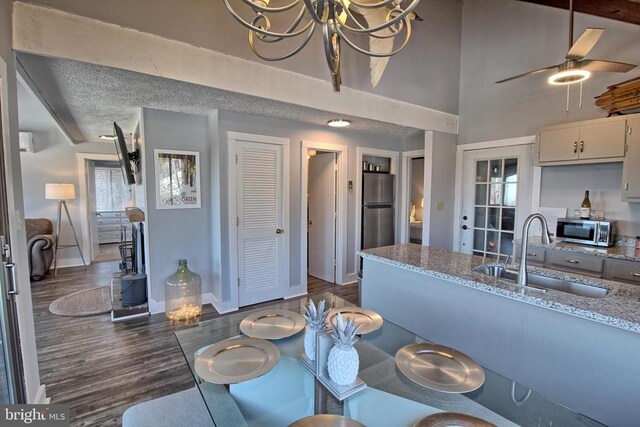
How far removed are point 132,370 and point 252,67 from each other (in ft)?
8.88

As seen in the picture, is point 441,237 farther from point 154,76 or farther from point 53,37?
point 53,37

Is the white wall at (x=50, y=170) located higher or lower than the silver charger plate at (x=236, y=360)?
higher

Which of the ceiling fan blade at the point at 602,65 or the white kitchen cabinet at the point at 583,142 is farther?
the white kitchen cabinet at the point at 583,142

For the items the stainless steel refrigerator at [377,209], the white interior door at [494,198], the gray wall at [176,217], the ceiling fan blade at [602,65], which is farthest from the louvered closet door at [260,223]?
the ceiling fan blade at [602,65]

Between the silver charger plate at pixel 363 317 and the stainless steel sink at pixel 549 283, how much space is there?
70cm

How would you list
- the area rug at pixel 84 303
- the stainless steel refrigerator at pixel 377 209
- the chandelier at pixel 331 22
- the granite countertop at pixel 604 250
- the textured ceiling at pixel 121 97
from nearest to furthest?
1. the chandelier at pixel 331 22
2. the textured ceiling at pixel 121 97
3. the granite countertop at pixel 604 250
4. the area rug at pixel 84 303
5. the stainless steel refrigerator at pixel 377 209

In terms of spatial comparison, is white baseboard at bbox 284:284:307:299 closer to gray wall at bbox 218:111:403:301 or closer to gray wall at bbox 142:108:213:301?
gray wall at bbox 218:111:403:301

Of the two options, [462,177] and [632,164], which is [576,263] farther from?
[462,177]

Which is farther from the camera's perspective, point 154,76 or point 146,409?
point 154,76

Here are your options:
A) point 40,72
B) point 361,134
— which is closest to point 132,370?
point 40,72

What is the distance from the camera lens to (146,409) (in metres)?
1.51

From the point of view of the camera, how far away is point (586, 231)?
118 inches

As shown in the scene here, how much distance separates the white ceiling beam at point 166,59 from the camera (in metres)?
1.92

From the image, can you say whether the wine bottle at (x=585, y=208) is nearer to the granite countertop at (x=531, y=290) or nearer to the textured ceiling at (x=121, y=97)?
the granite countertop at (x=531, y=290)
